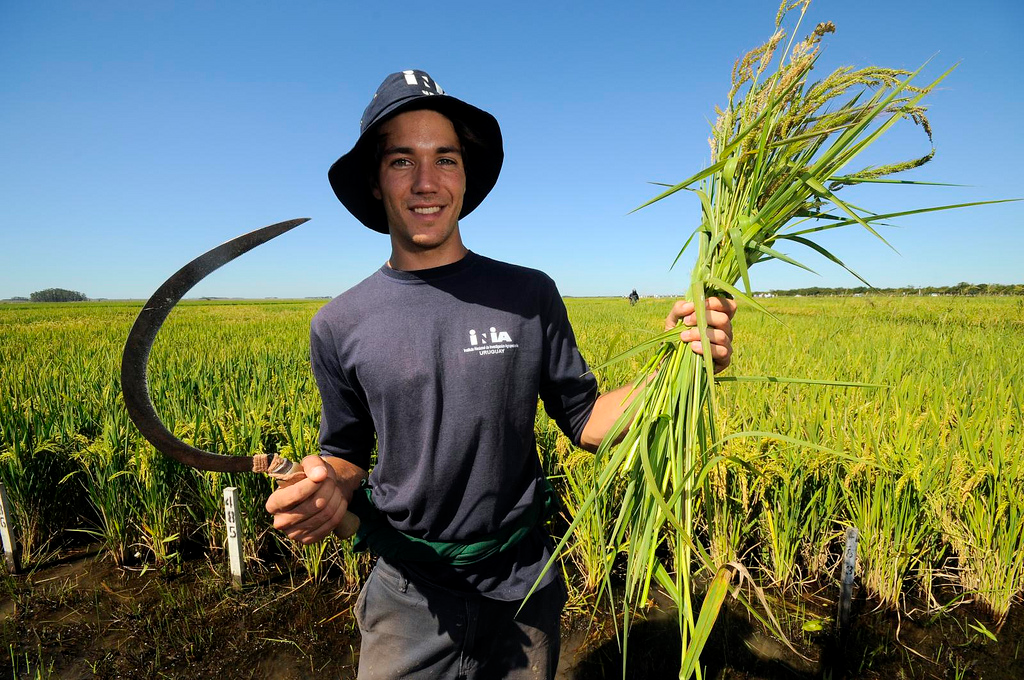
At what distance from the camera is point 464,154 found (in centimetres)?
159

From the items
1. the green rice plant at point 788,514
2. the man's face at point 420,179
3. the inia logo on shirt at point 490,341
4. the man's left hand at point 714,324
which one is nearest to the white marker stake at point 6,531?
the man's face at point 420,179

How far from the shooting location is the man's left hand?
3.48 ft

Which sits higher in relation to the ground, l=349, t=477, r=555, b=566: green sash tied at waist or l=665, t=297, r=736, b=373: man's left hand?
l=665, t=297, r=736, b=373: man's left hand

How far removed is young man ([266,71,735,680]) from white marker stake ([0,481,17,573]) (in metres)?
2.71

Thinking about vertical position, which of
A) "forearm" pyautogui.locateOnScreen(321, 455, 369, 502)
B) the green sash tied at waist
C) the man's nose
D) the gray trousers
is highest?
the man's nose

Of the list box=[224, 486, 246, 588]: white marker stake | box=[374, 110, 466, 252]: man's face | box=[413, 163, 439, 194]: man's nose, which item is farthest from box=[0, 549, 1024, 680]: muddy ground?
box=[413, 163, 439, 194]: man's nose

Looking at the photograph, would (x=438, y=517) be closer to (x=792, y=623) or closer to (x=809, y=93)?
(x=809, y=93)

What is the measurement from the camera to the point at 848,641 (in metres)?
2.22

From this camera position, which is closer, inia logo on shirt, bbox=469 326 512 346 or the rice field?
inia logo on shirt, bbox=469 326 512 346

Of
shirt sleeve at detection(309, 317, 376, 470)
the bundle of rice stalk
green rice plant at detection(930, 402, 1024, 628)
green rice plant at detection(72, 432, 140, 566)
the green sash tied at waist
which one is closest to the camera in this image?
the bundle of rice stalk

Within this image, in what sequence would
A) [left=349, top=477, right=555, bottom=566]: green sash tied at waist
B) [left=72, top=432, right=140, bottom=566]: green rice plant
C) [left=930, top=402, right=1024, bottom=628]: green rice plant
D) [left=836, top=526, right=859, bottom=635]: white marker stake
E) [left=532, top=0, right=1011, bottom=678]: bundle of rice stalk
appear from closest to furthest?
1. [left=532, top=0, right=1011, bottom=678]: bundle of rice stalk
2. [left=349, top=477, right=555, bottom=566]: green sash tied at waist
3. [left=836, top=526, right=859, bottom=635]: white marker stake
4. [left=930, top=402, right=1024, bottom=628]: green rice plant
5. [left=72, top=432, right=140, bottom=566]: green rice plant

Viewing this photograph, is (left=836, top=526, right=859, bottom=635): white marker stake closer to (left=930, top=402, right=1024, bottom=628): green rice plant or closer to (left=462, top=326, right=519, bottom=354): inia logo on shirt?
(left=930, top=402, right=1024, bottom=628): green rice plant

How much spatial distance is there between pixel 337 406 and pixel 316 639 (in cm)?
155

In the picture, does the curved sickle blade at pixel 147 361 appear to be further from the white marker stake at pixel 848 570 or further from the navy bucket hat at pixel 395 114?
the white marker stake at pixel 848 570
